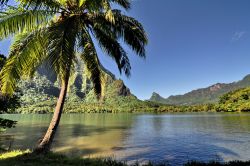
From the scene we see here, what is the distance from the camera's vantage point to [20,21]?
1134 cm

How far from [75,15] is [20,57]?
11.6 ft

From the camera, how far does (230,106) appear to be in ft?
484

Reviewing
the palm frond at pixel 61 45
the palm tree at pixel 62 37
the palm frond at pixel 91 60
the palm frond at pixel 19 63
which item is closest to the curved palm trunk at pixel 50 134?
the palm tree at pixel 62 37

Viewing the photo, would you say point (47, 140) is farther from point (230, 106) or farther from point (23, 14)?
point (230, 106)

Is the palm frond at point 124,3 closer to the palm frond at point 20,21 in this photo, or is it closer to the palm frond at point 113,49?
the palm frond at point 113,49

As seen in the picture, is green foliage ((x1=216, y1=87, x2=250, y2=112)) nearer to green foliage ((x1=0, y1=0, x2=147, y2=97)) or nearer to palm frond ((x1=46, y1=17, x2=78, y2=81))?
green foliage ((x1=0, y1=0, x2=147, y2=97))

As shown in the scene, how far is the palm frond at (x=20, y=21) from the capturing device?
1107cm

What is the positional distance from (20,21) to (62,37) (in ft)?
6.58

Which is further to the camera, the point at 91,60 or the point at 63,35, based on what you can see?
the point at 91,60

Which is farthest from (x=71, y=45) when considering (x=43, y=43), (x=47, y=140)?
(x=47, y=140)

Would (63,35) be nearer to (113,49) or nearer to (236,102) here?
(113,49)

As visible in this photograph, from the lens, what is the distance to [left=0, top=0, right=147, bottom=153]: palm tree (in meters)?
11.5

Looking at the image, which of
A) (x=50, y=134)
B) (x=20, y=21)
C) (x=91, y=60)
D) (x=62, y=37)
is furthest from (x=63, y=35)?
(x=50, y=134)

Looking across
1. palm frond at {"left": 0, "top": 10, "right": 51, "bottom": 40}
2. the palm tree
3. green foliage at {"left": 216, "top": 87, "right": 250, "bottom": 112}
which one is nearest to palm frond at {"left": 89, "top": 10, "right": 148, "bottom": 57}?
the palm tree
